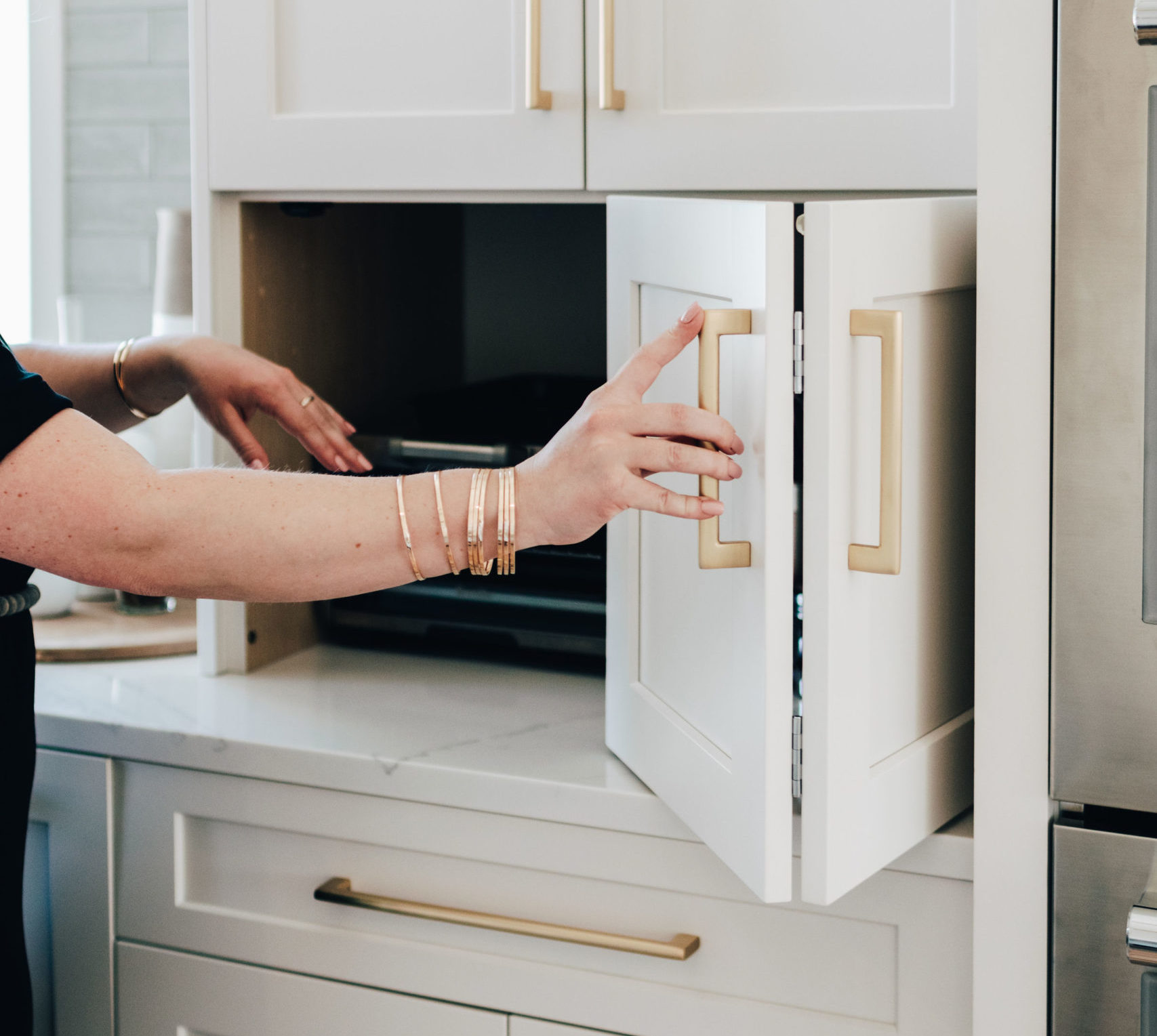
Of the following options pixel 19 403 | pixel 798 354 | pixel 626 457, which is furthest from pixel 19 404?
pixel 798 354

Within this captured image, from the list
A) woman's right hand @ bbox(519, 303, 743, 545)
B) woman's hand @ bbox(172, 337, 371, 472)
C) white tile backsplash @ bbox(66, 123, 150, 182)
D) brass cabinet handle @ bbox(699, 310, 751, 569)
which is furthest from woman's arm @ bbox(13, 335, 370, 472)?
white tile backsplash @ bbox(66, 123, 150, 182)

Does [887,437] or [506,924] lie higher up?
[887,437]

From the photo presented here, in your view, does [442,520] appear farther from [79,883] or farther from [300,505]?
[79,883]

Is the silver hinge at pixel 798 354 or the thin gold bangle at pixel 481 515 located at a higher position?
the silver hinge at pixel 798 354

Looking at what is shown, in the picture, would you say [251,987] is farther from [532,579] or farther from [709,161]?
[709,161]

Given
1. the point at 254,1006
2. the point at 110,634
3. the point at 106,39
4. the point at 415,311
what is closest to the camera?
the point at 254,1006

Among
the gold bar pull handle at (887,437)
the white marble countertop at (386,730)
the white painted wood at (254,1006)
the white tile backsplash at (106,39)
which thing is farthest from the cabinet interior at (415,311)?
the gold bar pull handle at (887,437)

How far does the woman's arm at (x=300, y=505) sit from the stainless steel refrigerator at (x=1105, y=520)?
0.76ft

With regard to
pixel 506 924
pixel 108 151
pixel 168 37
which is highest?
pixel 168 37

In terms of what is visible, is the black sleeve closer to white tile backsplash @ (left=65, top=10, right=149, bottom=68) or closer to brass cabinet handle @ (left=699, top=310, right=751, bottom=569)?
brass cabinet handle @ (left=699, top=310, right=751, bottom=569)

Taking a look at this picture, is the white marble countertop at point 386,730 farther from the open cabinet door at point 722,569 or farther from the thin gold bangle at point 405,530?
the thin gold bangle at point 405,530

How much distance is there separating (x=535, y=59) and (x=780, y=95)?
23cm

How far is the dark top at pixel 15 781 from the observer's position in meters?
1.10

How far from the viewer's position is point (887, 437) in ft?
2.62
